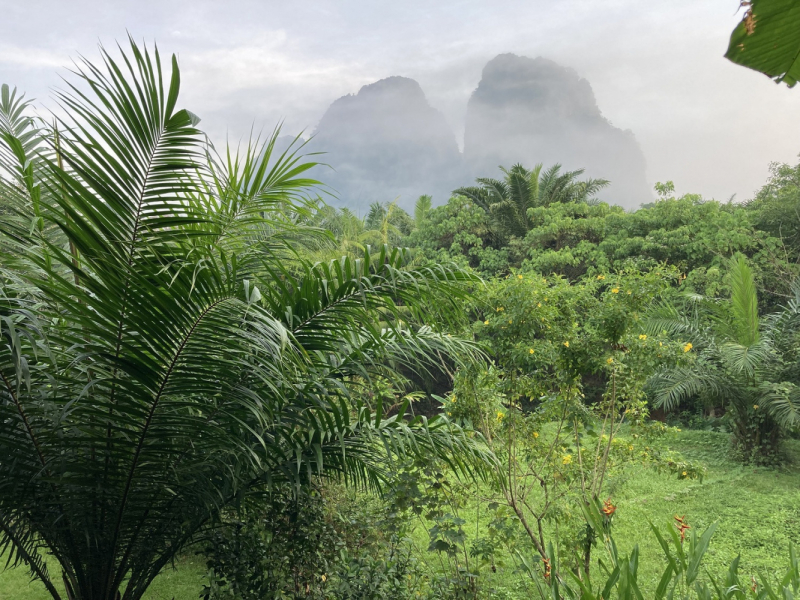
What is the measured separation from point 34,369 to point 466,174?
15158cm

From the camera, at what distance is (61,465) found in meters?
2.32

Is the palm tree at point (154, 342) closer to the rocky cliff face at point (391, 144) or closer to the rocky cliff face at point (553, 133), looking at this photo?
the rocky cliff face at point (553, 133)

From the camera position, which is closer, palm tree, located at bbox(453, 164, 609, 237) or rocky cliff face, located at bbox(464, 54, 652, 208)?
palm tree, located at bbox(453, 164, 609, 237)

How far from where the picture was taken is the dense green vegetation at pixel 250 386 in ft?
6.90

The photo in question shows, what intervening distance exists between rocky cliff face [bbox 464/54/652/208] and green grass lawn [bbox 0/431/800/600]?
133 meters

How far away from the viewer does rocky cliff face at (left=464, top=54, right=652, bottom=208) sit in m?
142

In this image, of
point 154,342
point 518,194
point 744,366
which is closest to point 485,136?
point 518,194

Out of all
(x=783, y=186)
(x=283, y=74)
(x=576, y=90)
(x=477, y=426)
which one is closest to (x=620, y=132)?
(x=576, y=90)

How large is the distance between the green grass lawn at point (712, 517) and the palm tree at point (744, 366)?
64cm

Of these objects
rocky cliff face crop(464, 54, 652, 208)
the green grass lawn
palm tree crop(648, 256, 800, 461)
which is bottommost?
the green grass lawn

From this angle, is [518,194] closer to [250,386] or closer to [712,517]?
[712,517]

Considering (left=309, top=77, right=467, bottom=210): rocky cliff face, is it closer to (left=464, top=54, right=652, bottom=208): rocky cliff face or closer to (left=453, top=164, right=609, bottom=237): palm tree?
(left=464, top=54, right=652, bottom=208): rocky cliff face

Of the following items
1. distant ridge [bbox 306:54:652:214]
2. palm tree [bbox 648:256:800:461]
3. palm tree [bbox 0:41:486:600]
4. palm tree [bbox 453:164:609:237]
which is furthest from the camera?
distant ridge [bbox 306:54:652:214]

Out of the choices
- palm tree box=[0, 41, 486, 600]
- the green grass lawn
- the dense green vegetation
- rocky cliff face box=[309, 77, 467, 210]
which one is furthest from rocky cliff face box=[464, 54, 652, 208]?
palm tree box=[0, 41, 486, 600]
